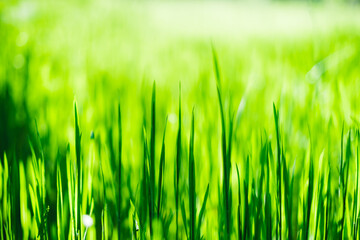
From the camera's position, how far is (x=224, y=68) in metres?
1.41

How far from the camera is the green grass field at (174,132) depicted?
0.47 meters

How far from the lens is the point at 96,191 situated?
0.69 m

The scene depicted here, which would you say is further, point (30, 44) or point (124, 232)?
point (30, 44)

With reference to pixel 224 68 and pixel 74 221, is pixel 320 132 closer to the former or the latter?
pixel 74 221

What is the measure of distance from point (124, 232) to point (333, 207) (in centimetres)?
36

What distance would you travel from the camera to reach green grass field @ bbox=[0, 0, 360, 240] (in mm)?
466

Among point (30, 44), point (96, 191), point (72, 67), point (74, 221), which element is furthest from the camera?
point (30, 44)

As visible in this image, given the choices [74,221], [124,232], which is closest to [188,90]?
[124,232]

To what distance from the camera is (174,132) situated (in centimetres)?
85

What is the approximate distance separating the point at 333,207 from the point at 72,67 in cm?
110

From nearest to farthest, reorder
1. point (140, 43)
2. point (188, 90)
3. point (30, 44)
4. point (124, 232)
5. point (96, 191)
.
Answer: point (124, 232) → point (96, 191) → point (188, 90) → point (30, 44) → point (140, 43)

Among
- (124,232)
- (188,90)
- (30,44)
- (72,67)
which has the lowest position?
(124,232)

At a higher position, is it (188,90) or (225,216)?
(188,90)

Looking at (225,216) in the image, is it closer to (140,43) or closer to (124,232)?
(124,232)
